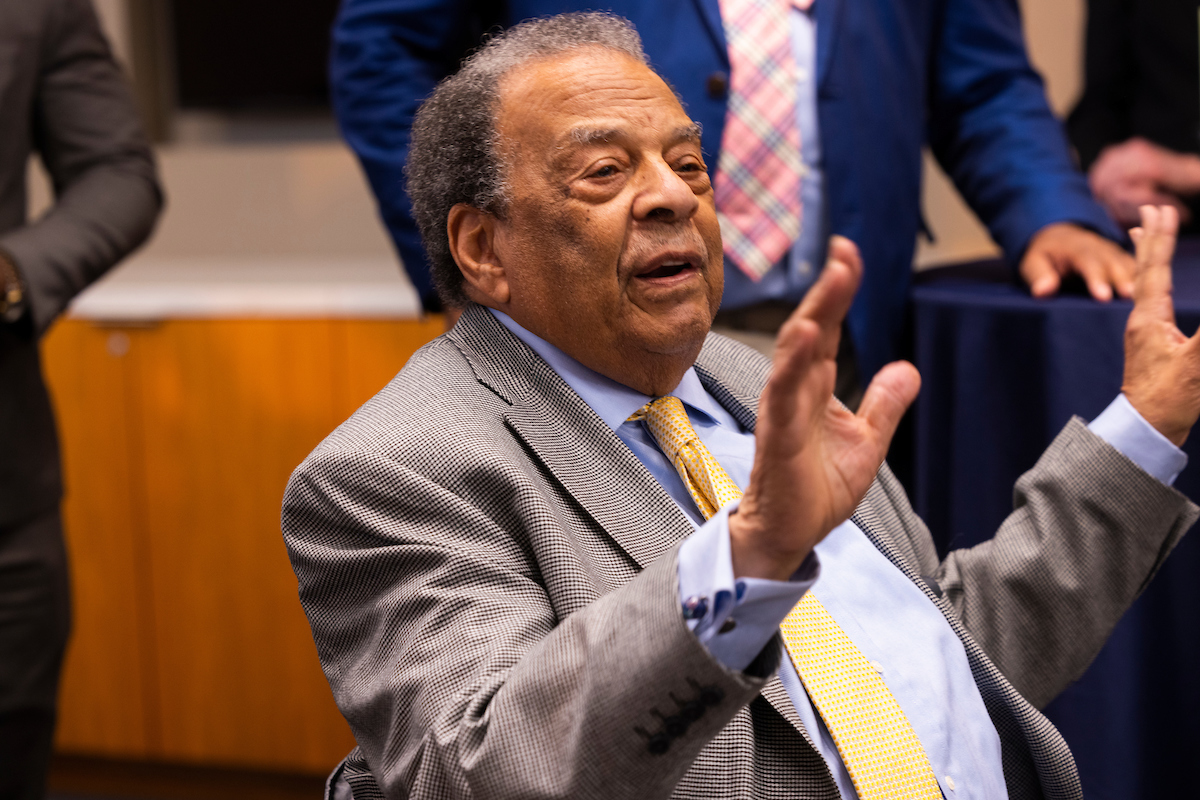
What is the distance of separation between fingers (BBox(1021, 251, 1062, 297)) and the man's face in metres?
0.75

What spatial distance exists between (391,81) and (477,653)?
4.00ft

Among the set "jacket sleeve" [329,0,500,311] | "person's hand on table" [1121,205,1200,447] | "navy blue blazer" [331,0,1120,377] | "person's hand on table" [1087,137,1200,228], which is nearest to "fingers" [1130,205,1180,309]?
"person's hand on table" [1121,205,1200,447]

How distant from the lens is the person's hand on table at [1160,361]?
1259 mm

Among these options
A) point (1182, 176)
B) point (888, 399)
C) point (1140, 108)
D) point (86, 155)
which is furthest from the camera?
point (1140, 108)

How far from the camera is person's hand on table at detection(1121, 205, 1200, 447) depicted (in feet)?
4.13

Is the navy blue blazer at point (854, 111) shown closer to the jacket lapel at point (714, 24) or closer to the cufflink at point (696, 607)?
the jacket lapel at point (714, 24)

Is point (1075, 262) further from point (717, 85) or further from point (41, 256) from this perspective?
point (41, 256)

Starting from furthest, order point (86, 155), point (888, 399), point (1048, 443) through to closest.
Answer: point (86, 155)
point (1048, 443)
point (888, 399)

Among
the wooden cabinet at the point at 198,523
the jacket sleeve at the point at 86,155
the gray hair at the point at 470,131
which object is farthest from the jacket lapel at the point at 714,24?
the wooden cabinet at the point at 198,523

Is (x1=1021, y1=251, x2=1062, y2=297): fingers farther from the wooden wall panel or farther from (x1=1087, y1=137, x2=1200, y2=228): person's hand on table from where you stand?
the wooden wall panel

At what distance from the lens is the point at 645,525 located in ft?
3.49

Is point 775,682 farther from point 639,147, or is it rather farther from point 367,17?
point 367,17

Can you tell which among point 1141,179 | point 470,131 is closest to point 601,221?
point 470,131

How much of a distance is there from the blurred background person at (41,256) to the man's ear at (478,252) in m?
0.80
